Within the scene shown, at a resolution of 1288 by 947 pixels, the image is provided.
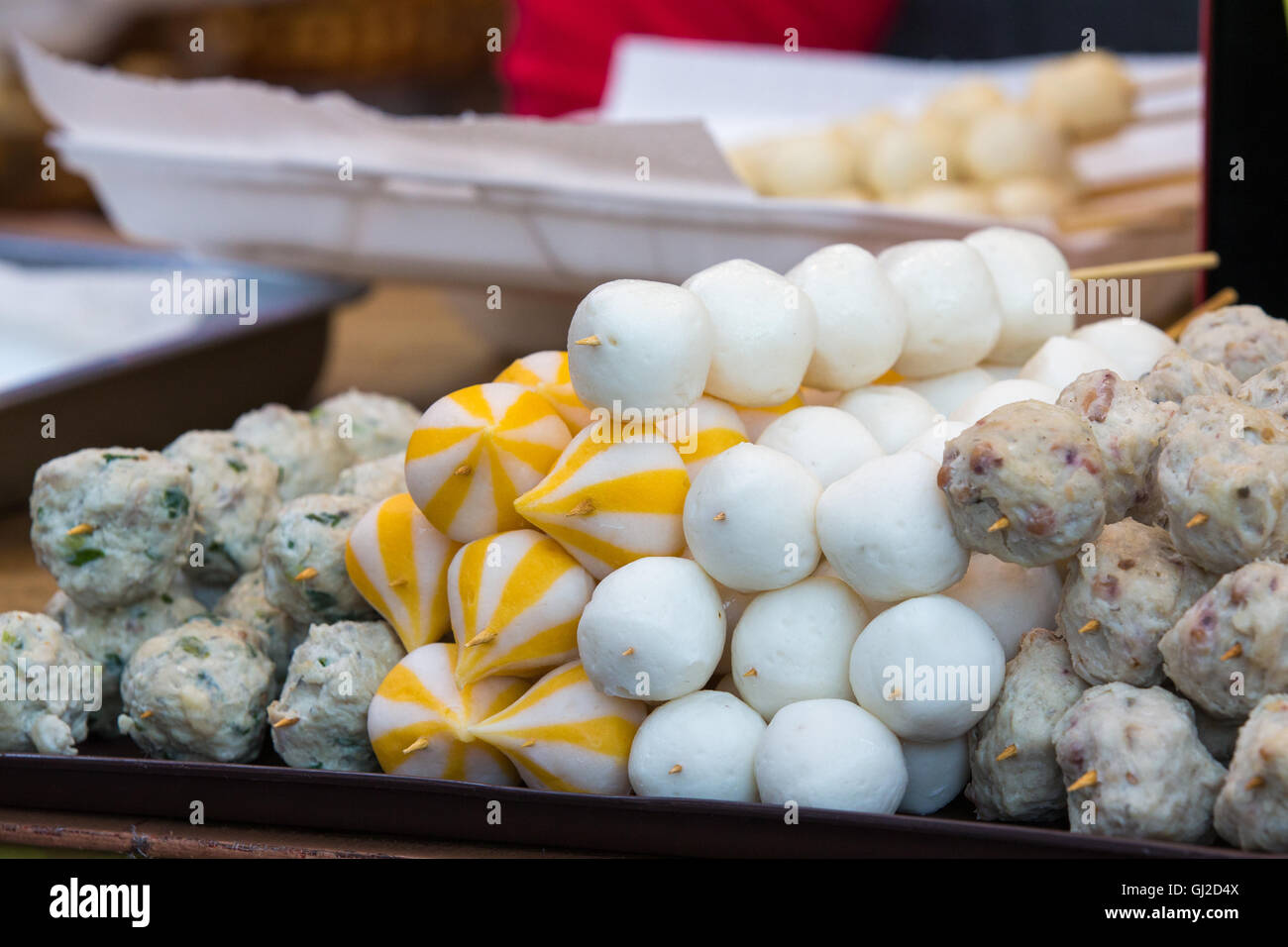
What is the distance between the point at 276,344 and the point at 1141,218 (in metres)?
1.02

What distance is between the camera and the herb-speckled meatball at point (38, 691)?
80cm

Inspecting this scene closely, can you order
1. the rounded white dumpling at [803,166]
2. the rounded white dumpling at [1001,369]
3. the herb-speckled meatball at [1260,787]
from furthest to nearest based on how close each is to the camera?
the rounded white dumpling at [803,166] → the rounded white dumpling at [1001,369] → the herb-speckled meatball at [1260,787]

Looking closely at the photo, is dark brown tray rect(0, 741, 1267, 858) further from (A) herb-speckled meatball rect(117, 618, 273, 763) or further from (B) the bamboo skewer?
(B) the bamboo skewer

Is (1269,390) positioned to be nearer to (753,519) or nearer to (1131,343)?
(1131,343)

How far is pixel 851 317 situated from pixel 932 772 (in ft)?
0.89

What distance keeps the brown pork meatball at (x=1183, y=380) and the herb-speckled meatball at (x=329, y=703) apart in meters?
0.48

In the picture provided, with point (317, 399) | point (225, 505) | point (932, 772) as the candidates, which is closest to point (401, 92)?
point (317, 399)

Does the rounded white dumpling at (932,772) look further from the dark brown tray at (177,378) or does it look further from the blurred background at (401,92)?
the dark brown tray at (177,378)

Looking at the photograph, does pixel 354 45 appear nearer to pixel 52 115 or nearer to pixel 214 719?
pixel 52 115

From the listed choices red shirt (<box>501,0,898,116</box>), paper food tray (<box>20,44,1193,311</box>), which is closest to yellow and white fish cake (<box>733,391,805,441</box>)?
paper food tray (<box>20,44,1193,311</box>)

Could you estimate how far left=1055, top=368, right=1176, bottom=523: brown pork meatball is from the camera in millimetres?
714

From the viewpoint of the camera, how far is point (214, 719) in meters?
0.80

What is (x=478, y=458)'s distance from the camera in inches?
30.5

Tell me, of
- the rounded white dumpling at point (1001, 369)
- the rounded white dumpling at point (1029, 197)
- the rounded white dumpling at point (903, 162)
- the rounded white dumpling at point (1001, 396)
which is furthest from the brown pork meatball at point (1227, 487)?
the rounded white dumpling at point (903, 162)
